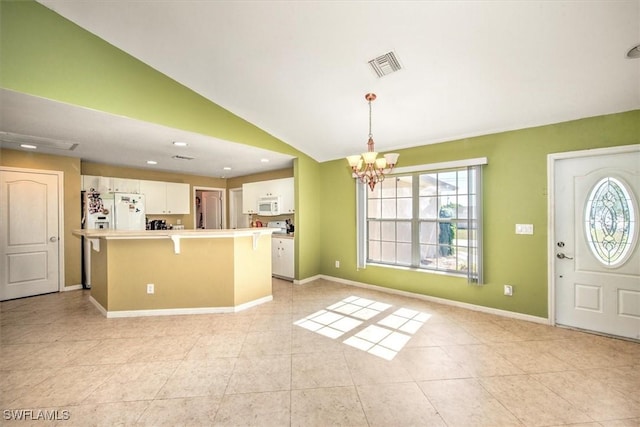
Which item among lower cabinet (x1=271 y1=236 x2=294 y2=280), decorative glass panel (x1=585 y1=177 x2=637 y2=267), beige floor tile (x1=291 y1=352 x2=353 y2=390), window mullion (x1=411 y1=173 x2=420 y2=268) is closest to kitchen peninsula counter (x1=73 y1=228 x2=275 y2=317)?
lower cabinet (x1=271 y1=236 x2=294 y2=280)

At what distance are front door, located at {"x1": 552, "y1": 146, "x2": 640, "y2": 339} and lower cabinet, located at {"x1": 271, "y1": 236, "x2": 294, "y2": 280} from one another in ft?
12.8

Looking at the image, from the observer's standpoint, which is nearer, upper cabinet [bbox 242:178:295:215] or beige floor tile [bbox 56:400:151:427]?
beige floor tile [bbox 56:400:151:427]

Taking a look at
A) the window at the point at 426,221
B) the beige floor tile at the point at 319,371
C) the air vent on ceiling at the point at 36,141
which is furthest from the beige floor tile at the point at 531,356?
the air vent on ceiling at the point at 36,141

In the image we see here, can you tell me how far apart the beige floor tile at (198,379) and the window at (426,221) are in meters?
2.88

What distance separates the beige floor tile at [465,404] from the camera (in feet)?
5.48

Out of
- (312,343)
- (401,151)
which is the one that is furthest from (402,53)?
(312,343)

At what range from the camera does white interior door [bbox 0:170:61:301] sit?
392 centimetres

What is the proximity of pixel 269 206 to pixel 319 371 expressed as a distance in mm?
3765

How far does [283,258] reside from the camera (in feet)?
16.9

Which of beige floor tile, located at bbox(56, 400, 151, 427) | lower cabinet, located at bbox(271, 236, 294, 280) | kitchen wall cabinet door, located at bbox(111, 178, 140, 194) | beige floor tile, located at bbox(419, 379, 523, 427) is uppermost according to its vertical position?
kitchen wall cabinet door, located at bbox(111, 178, 140, 194)

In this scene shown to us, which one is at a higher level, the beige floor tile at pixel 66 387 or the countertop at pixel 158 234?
the countertop at pixel 158 234

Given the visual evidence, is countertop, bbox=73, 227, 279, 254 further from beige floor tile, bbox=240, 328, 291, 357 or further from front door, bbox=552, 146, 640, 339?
front door, bbox=552, 146, 640, 339

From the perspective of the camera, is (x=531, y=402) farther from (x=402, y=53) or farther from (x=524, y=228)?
(x=402, y=53)

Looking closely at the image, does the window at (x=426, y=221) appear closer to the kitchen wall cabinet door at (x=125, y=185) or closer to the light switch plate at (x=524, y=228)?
the light switch plate at (x=524, y=228)
